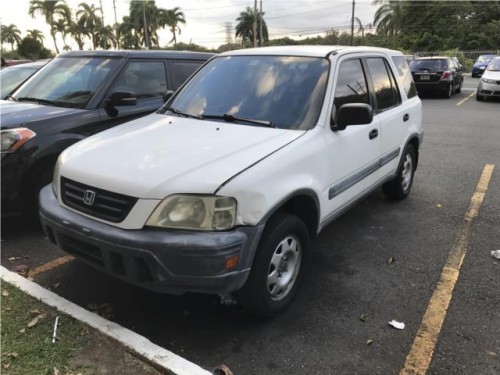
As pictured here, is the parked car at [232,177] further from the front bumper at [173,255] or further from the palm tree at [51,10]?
the palm tree at [51,10]

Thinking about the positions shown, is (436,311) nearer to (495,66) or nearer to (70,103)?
(70,103)

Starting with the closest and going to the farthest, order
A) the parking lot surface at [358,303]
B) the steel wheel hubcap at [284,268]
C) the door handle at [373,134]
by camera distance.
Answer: the parking lot surface at [358,303] < the steel wheel hubcap at [284,268] < the door handle at [373,134]

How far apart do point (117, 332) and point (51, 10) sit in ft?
195

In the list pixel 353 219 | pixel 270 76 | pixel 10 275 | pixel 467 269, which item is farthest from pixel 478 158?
pixel 10 275

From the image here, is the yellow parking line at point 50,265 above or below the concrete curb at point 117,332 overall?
below

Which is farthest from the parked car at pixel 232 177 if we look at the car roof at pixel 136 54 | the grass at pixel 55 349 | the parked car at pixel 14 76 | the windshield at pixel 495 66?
the windshield at pixel 495 66

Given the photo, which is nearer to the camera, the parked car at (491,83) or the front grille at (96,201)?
the front grille at (96,201)

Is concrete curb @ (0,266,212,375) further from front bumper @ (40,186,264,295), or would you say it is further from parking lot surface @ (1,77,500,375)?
front bumper @ (40,186,264,295)

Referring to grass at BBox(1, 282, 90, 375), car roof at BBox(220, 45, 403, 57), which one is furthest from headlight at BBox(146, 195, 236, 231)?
car roof at BBox(220, 45, 403, 57)

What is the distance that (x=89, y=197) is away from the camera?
292 centimetres

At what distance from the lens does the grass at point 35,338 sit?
2668mm

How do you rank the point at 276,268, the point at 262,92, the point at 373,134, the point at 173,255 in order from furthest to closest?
the point at 373,134, the point at 262,92, the point at 276,268, the point at 173,255

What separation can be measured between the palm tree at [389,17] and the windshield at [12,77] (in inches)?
2243

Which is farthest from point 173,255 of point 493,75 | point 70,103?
point 493,75
